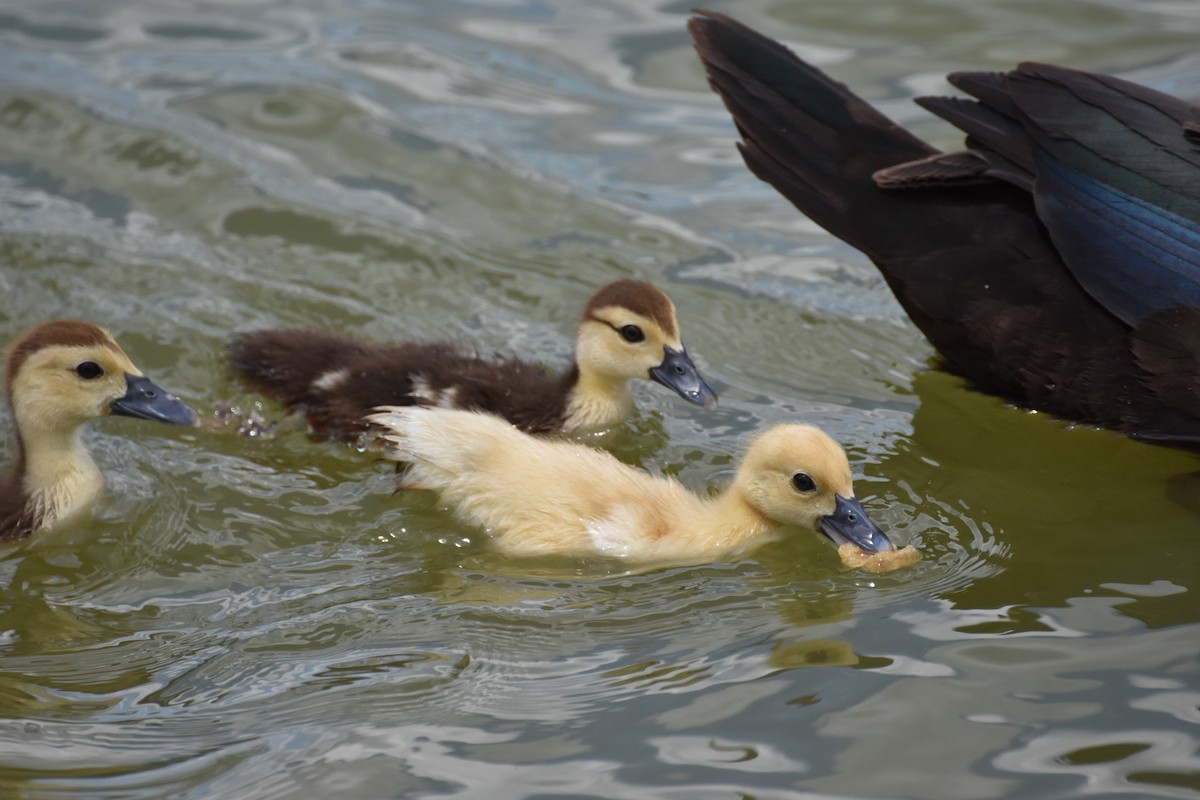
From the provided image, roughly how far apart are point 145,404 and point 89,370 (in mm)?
224

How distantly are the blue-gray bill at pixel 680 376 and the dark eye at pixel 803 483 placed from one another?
2.80ft

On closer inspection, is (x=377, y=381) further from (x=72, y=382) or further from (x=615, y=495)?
(x=615, y=495)

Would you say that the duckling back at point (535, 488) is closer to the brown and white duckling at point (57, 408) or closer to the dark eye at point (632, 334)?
the dark eye at point (632, 334)

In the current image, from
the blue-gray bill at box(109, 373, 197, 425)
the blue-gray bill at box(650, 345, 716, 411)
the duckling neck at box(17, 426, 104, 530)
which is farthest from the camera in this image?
the blue-gray bill at box(650, 345, 716, 411)

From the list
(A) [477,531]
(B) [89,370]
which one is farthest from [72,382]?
(A) [477,531]

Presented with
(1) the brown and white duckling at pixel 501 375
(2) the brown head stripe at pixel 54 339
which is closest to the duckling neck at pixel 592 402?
(1) the brown and white duckling at pixel 501 375

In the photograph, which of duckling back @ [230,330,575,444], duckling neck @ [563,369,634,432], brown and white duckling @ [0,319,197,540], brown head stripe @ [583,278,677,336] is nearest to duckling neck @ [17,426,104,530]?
brown and white duckling @ [0,319,197,540]

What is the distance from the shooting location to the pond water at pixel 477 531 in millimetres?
3564

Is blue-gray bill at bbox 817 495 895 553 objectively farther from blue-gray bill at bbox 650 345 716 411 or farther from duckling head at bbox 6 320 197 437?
duckling head at bbox 6 320 197 437

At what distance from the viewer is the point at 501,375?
5.47 m

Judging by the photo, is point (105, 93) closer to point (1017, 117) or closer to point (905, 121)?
point (905, 121)

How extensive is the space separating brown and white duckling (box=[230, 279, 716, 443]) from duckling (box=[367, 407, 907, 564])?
1.83 ft

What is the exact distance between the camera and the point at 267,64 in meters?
8.50

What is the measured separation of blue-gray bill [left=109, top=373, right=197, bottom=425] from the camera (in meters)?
5.04
